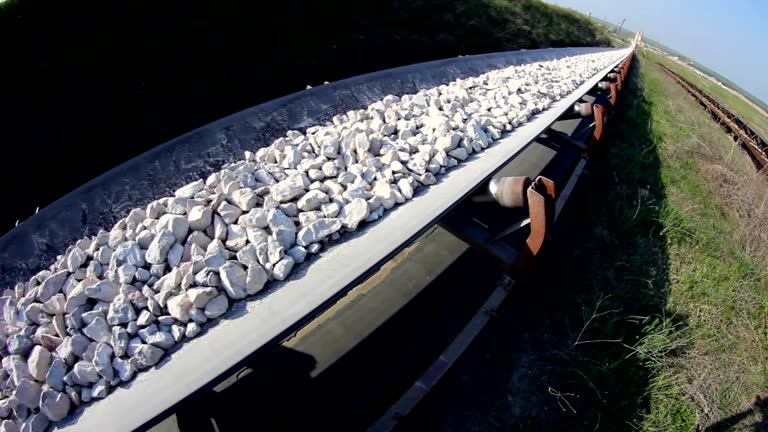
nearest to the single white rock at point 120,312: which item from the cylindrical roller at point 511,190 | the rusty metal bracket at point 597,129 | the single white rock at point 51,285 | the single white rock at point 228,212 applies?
the single white rock at point 51,285

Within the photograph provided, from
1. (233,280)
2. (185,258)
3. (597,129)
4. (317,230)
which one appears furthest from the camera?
(597,129)

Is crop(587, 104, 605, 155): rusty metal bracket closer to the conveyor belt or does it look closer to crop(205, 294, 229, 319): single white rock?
the conveyor belt

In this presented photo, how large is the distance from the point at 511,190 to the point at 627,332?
53.4 inches

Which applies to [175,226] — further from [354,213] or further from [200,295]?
[354,213]

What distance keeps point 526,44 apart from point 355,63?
5965 millimetres

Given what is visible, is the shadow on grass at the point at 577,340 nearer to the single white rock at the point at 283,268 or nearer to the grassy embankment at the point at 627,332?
the grassy embankment at the point at 627,332

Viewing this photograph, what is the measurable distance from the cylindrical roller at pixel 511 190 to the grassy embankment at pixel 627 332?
2.33 feet

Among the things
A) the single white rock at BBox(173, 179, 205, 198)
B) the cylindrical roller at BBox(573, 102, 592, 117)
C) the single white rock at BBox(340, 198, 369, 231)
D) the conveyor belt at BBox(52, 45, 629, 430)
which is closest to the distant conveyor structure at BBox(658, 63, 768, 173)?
the cylindrical roller at BBox(573, 102, 592, 117)

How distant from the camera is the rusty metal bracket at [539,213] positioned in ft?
6.10

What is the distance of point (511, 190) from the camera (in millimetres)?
1979

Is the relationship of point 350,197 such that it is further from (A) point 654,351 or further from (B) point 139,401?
(A) point 654,351

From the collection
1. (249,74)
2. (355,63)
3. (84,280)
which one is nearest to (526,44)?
(355,63)

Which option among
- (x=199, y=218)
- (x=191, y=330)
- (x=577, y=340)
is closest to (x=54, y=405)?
(x=191, y=330)

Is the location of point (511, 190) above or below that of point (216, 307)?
above
